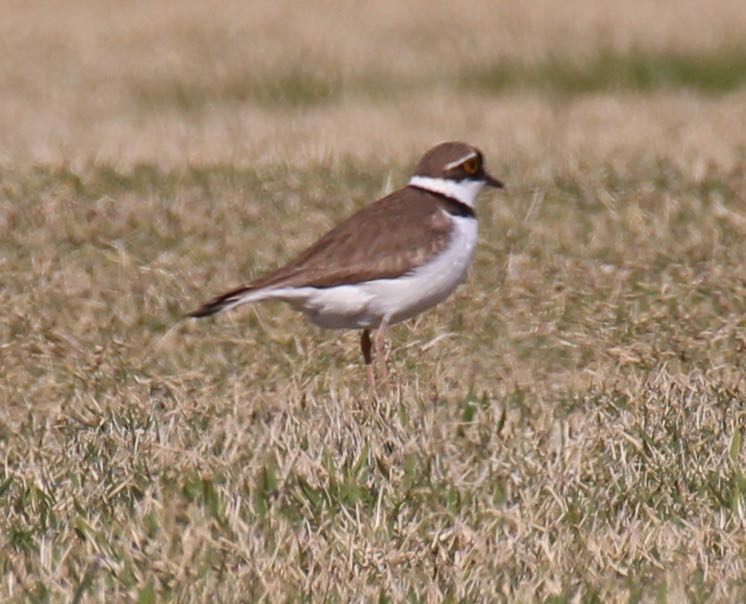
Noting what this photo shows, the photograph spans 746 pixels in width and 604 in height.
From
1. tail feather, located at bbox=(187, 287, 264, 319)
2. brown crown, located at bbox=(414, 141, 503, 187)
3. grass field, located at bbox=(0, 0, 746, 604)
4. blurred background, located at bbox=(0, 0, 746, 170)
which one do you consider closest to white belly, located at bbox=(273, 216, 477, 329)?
tail feather, located at bbox=(187, 287, 264, 319)

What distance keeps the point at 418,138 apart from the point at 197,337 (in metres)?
5.79

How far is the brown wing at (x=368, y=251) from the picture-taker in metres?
8.04

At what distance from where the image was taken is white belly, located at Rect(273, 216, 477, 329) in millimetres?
8078

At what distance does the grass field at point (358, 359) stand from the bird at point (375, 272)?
369 mm

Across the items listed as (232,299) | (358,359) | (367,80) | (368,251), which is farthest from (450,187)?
(367,80)

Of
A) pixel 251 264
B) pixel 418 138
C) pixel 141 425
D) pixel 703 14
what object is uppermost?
pixel 141 425

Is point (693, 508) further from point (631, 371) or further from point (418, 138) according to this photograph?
point (418, 138)

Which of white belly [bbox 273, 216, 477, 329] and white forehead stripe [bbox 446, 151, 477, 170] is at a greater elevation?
white forehead stripe [bbox 446, 151, 477, 170]

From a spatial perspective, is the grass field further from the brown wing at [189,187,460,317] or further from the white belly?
the brown wing at [189,187,460,317]

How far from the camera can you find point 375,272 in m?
8.09

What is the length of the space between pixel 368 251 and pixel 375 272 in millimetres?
113

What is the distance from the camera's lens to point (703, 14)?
858 inches

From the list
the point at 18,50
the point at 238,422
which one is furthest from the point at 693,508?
the point at 18,50

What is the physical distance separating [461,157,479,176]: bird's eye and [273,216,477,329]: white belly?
1.67 feet
